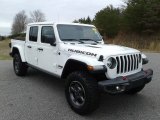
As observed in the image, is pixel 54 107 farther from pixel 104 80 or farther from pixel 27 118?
pixel 104 80

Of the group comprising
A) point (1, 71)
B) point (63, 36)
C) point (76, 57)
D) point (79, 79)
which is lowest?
point (1, 71)

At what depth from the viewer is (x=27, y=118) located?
4.46m

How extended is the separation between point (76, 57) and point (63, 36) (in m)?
1.14

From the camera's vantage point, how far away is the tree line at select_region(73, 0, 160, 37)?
2545cm

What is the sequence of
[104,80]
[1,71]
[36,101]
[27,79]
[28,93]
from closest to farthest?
[104,80] → [36,101] → [28,93] → [27,79] → [1,71]

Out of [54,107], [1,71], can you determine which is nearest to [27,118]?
[54,107]

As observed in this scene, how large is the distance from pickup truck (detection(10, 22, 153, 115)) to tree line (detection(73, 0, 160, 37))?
2045 centimetres

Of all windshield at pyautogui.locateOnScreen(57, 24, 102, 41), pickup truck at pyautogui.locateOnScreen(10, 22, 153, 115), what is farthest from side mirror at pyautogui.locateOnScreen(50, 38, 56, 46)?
windshield at pyautogui.locateOnScreen(57, 24, 102, 41)

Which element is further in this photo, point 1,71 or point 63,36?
point 1,71

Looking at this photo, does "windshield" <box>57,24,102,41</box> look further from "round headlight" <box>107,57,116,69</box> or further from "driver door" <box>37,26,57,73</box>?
"round headlight" <box>107,57,116,69</box>

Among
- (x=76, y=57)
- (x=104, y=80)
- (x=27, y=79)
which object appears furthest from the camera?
(x=27, y=79)

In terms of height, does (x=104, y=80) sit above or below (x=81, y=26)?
below


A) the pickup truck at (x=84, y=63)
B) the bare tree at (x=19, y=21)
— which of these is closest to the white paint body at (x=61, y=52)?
the pickup truck at (x=84, y=63)

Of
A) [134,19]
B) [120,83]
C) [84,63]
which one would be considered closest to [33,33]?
[84,63]
